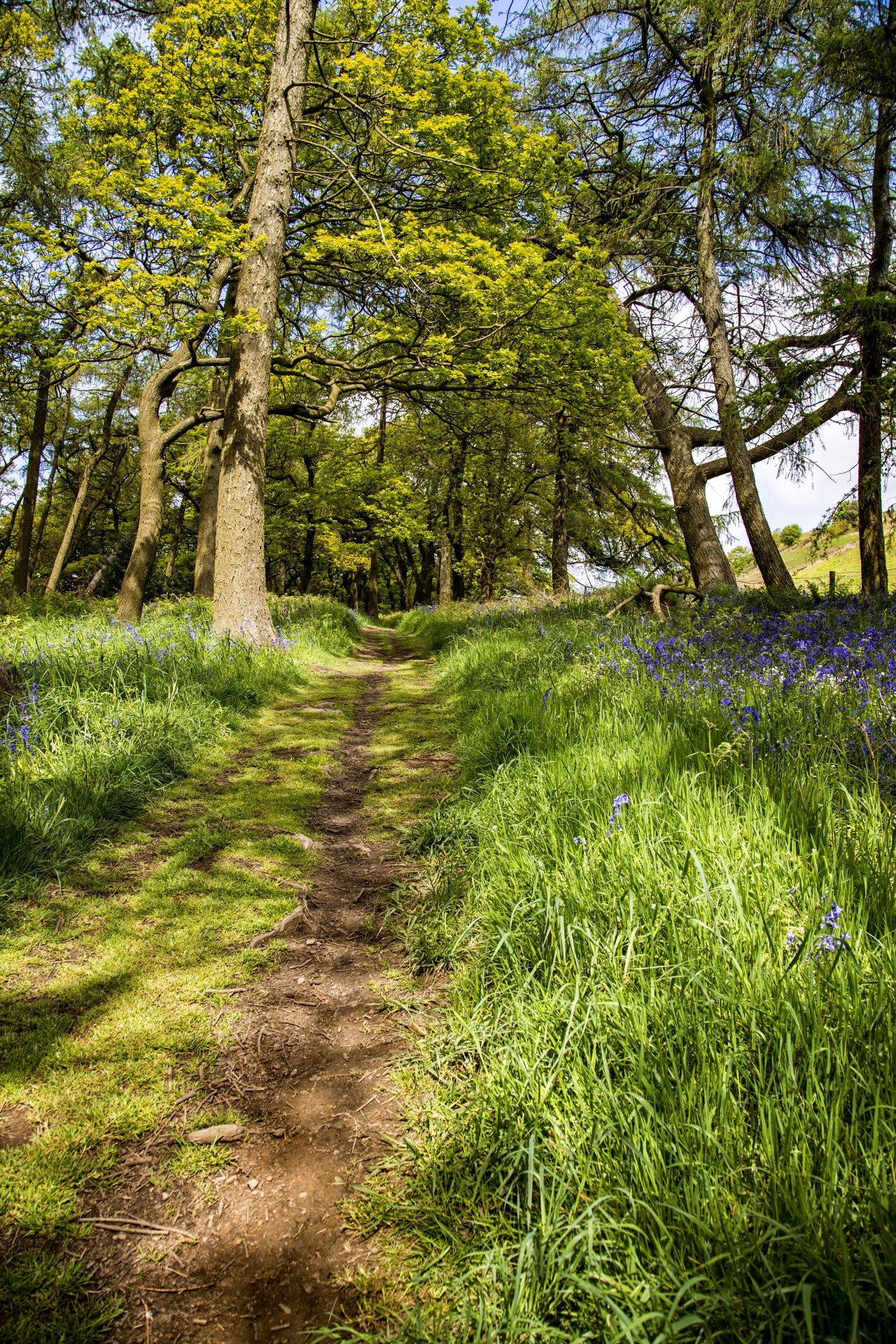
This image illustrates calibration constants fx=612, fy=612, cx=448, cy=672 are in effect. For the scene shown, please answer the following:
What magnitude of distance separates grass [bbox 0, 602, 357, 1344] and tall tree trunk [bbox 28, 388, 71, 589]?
46.3 feet

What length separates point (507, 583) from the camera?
30.0m

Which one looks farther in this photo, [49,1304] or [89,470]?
[89,470]

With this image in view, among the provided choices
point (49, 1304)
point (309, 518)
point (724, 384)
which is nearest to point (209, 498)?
point (724, 384)

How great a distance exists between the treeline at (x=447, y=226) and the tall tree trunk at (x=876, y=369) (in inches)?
1.6

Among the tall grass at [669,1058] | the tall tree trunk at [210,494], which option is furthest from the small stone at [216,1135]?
the tall tree trunk at [210,494]

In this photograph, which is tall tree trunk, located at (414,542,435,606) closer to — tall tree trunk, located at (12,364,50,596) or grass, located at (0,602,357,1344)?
tall tree trunk, located at (12,364,50,596)

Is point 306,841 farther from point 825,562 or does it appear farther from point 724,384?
point 825,562

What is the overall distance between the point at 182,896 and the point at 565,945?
196 cm

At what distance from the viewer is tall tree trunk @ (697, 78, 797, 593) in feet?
29.5

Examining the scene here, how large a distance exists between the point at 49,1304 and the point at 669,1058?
145 cm

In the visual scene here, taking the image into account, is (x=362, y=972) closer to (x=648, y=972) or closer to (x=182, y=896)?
(x=182, y=896)

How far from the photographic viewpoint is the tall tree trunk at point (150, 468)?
1035cm

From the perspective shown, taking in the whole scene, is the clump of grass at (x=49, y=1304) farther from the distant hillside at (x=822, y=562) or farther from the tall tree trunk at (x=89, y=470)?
the tall tree trunk at (x=89, y=470)

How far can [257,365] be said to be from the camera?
823 centimetres
